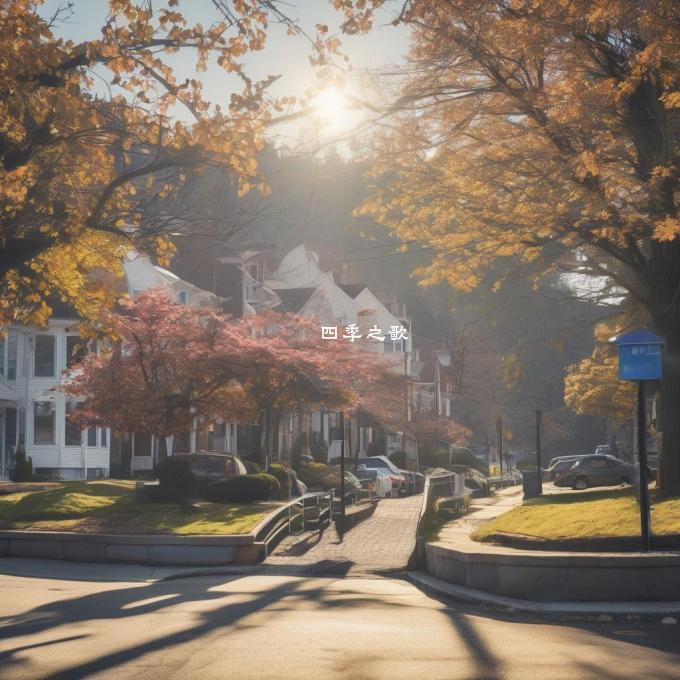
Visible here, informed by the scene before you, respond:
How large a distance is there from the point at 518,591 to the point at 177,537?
8.72 metres

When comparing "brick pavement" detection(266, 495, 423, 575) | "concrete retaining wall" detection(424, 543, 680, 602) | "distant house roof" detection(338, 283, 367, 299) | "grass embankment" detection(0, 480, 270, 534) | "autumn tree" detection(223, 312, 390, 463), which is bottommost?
"brick pavement" detection(266, 495, 423, 575)

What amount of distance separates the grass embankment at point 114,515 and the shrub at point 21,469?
41.6ft

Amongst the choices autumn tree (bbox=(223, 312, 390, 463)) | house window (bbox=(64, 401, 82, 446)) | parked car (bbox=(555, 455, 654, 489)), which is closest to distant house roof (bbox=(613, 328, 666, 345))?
autumn tree (bbox=(223, 312, 390, 463))

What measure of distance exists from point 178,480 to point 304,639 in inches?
635

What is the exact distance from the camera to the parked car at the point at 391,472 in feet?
169

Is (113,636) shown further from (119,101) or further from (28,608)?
(119,101)

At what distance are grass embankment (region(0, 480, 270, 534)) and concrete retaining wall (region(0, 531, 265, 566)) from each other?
3.40ft

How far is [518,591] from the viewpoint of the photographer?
51.0 feet

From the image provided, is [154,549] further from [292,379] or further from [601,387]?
[601,387]

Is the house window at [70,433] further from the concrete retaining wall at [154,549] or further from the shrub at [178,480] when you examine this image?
the concrete retaining wall at [154,549]

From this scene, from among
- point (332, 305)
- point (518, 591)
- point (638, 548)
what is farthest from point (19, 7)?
point (332, 305)

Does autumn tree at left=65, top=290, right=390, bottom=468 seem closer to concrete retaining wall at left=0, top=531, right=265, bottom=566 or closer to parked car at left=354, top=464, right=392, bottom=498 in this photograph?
concrete retaining wall at left=0, top=531, right=265, bottom=566

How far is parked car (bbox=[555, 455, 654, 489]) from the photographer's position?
171ft

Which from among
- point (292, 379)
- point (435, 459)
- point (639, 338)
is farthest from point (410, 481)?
point (639, 338)
